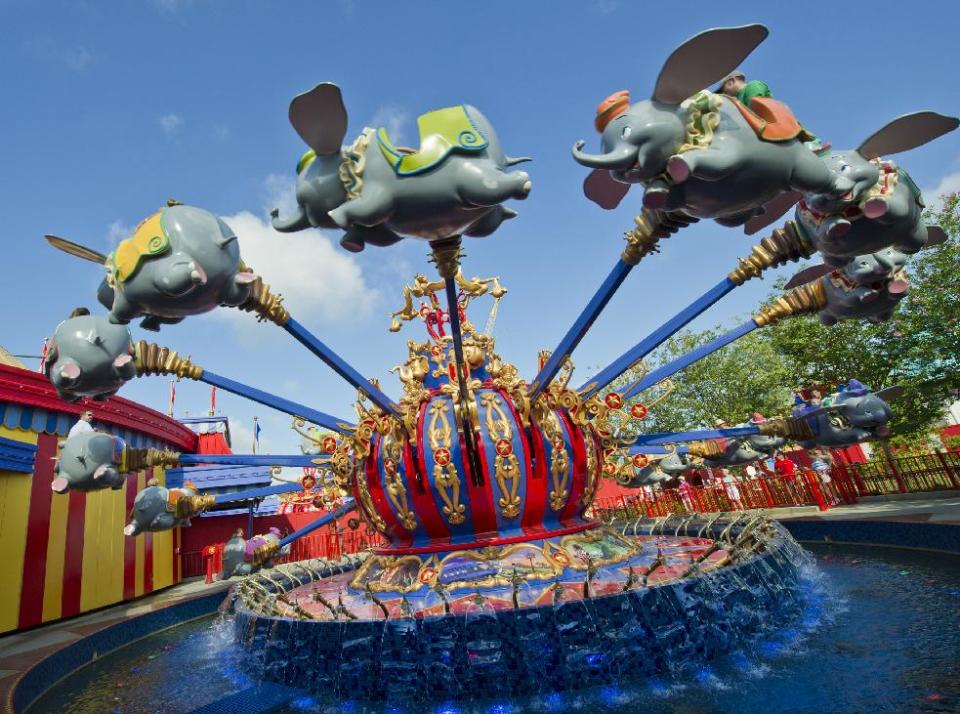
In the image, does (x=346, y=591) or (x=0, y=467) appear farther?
(x=0, y=467)

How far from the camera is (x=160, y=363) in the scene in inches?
203

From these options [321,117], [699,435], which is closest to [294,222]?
[321,117]

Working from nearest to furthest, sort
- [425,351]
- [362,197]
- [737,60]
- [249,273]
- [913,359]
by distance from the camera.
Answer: [737,60] < [362,197] < [249,273] < [425,351] < [913,359]

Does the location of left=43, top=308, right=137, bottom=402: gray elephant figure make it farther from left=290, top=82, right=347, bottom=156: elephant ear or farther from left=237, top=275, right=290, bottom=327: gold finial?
left=290, top=82, right=347, bottom=156: elephant ear

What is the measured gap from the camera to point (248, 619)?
5.79 metres

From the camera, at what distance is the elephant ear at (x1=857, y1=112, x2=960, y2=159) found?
3137 mm

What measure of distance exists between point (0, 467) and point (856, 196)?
12.9 m

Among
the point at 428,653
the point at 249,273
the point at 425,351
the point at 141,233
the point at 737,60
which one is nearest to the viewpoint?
the point at 737,60

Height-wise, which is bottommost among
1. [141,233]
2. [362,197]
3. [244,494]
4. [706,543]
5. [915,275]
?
[706,543]

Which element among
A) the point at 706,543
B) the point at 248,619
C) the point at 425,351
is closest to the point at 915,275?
the point at 706,543

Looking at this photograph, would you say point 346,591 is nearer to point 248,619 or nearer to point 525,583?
point 248,619

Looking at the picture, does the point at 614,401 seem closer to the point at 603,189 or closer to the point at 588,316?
the point at 588,316

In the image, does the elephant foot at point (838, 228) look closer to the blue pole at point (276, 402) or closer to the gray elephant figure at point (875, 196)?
the gray elephant figure at point (875, 196)

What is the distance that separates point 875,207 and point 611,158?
1642 millimetres
